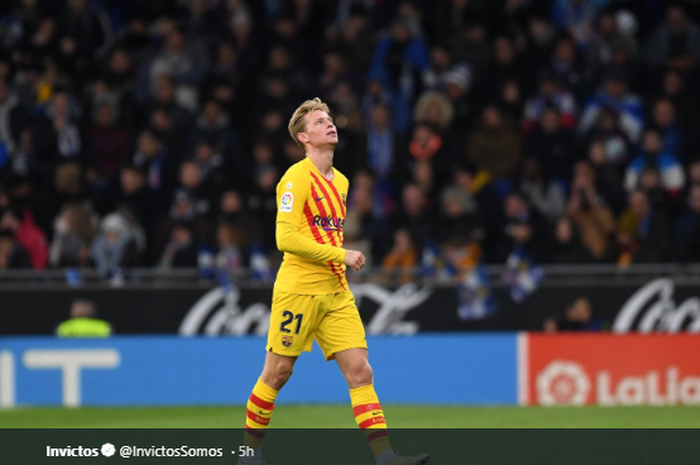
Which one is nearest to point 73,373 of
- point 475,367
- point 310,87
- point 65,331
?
point 65,331

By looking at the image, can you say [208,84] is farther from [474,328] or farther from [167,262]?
[474,328]

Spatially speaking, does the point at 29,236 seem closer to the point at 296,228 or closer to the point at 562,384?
the point at 562,384

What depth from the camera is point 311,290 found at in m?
7.53

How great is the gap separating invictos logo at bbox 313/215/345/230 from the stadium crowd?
Result: 23.4 ft

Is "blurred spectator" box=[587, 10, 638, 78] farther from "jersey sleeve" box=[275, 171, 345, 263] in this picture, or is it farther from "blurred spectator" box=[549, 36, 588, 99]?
"jersey sleeve" box=[275, 171, 345, 263]

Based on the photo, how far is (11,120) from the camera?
17.0 meters

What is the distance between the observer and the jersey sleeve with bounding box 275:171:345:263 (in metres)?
7.36

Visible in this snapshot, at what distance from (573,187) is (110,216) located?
567 centimetres

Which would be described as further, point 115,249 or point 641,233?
point 115,249

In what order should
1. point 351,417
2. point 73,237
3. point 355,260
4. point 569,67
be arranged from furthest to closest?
point 569,67 → point 73,237 → point 351,417 → point 355,260

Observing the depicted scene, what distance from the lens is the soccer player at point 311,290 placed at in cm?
738

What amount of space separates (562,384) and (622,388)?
0.62 metres
